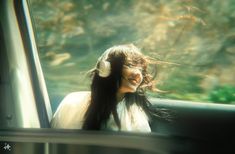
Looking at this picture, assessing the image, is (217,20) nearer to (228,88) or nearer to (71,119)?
→ (228,88)

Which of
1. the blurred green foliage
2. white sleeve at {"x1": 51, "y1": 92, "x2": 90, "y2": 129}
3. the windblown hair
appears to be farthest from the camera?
white sleeve at {"x1": 51, "y1": 92, "x2": 90, "y2": 129}

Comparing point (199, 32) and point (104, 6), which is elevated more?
point (104, 6)

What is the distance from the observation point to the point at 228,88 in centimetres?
168

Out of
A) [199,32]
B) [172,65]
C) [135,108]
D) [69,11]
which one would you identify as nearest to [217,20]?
[199,32]

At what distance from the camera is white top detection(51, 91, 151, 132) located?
1.82 metres

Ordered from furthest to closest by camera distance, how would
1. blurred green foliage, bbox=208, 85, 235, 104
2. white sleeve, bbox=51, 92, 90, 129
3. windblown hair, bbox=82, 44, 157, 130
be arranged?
white sleeve, bbox=51, 92, 90, 129 → windblown hair, bbox=82, 44, 157, 130 → blurred green foliage, bbox=208, 85, 235, 104

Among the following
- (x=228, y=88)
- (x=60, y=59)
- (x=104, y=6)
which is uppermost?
(x=104, y=6)

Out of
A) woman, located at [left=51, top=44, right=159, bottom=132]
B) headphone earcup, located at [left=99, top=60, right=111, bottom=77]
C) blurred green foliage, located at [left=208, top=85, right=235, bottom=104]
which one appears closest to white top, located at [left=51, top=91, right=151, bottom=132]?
woman, located at [left=51, top=44, right=159, bottom=132]

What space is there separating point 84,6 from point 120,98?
384 millimetres

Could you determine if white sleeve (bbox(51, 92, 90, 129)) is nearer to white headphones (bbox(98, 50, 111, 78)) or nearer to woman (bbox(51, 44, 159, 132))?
woman (bbox(51, 44, 159, 132))

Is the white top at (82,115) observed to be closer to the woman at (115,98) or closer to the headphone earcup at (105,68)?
the woman at (115,98)

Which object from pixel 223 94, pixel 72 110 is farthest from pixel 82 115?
pixel 223 94

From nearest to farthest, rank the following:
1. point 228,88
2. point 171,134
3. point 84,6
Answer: point 228,88 < point 171,134 < point 84,6

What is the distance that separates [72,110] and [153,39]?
430mm
